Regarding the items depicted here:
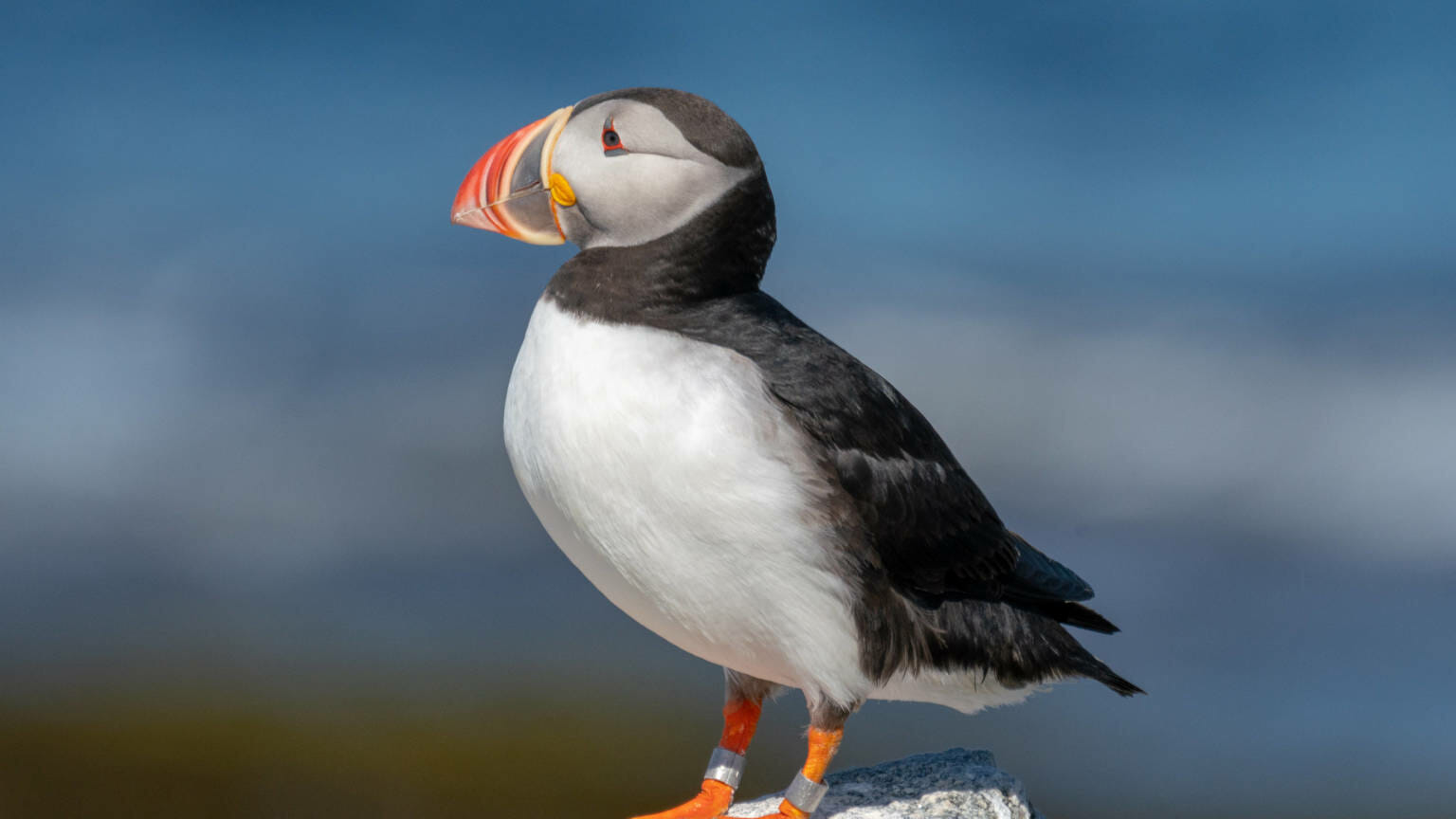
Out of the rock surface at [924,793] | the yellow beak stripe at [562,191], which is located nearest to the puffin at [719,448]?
the yellow beak stripe at [562,191]

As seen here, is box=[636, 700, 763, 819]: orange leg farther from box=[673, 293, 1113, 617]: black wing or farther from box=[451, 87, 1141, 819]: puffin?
box=[673, 293, 1113, 617]: black wing

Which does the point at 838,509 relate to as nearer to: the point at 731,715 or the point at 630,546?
the point at 630,546

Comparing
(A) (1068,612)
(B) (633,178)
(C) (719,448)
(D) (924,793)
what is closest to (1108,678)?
(A) (1068,612)

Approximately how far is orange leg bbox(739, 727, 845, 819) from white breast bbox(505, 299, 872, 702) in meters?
0.19

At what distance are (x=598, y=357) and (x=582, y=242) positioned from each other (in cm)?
59

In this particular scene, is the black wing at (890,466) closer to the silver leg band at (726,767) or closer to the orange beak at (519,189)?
the orange beak at (519,189)

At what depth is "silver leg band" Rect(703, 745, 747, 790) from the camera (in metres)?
5.43

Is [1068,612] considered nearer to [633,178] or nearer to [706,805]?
[706,805]

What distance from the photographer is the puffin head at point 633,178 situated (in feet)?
15.6

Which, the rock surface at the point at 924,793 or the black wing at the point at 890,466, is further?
the rock surface at the point at 924,793

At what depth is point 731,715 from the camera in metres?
5.52

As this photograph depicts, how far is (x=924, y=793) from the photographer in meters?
5.70

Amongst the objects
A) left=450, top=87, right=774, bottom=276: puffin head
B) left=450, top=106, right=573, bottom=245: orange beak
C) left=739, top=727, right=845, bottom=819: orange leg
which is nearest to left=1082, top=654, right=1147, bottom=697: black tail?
left=739, top=727, right=845, bottom=819: orange leg

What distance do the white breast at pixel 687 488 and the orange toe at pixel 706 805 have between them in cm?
86
